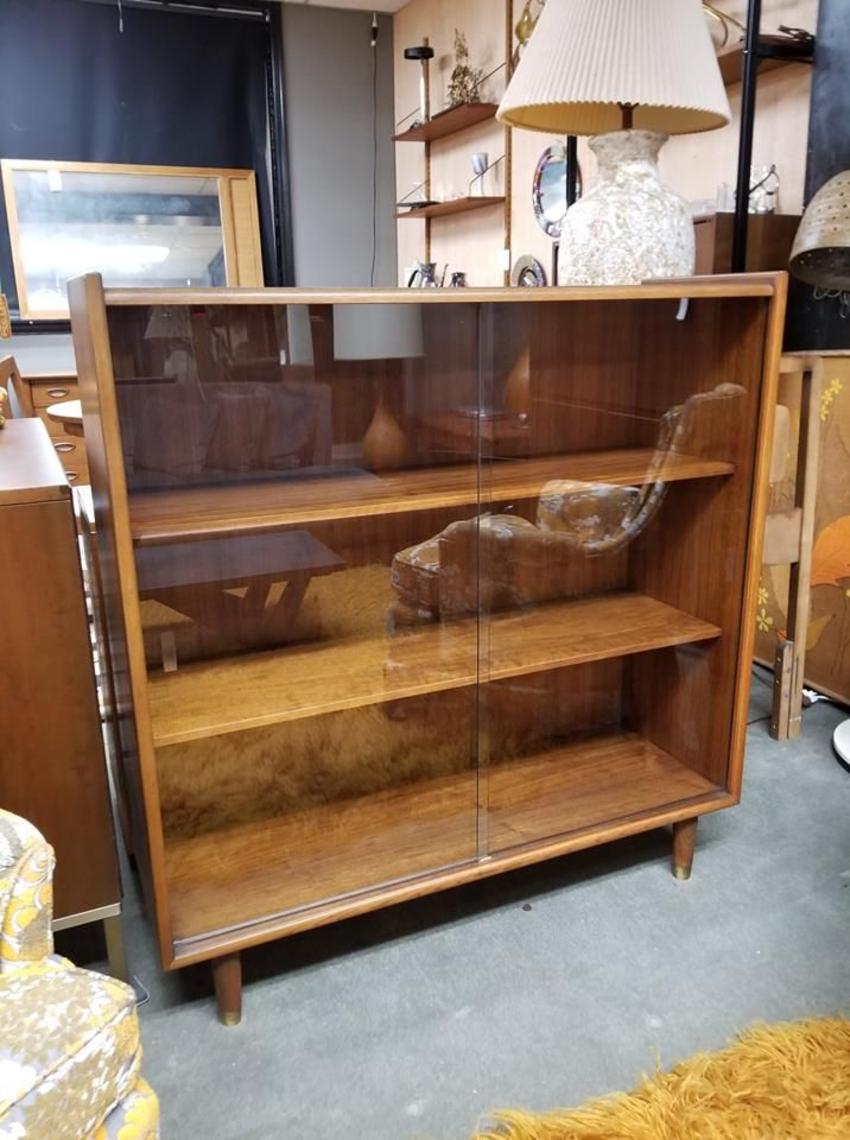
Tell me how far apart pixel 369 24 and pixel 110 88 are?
1414mm

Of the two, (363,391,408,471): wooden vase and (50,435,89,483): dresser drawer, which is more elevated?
(363,391,408,471): wooden vase

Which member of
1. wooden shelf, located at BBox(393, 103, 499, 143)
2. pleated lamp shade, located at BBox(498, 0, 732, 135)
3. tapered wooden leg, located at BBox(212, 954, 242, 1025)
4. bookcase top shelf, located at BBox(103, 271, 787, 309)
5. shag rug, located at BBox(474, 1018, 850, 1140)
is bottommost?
shag rug, located at BBox(474, 1018, 850, 1140)

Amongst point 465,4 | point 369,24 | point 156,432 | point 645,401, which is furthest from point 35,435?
point 369,24

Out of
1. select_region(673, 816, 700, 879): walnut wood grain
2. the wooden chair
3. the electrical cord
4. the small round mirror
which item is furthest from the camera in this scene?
the electrical cord

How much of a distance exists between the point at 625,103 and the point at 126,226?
3786 millimetres

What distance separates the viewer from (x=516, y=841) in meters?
1.65

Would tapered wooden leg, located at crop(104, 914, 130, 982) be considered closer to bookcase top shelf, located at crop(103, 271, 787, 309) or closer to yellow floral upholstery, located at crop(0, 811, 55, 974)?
yellow floral upholstery, located at crop(0, 811, 55, 974)

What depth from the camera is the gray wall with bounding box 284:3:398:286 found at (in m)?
4.68

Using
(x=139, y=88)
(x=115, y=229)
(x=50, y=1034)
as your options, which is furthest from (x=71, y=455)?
(x=50, y=1034)

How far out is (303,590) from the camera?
1.61m

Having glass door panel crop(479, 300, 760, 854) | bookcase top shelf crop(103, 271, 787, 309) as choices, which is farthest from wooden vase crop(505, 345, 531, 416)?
bookcase top shelf crop(103, 271, 787, 309)

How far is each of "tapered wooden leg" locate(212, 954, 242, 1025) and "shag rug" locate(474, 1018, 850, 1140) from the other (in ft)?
1.46

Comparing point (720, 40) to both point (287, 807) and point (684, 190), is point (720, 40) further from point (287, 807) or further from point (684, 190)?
point (287, 807)

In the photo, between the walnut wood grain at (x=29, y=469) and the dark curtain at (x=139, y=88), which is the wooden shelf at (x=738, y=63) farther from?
the dark curtain at (x=139, y=88)
